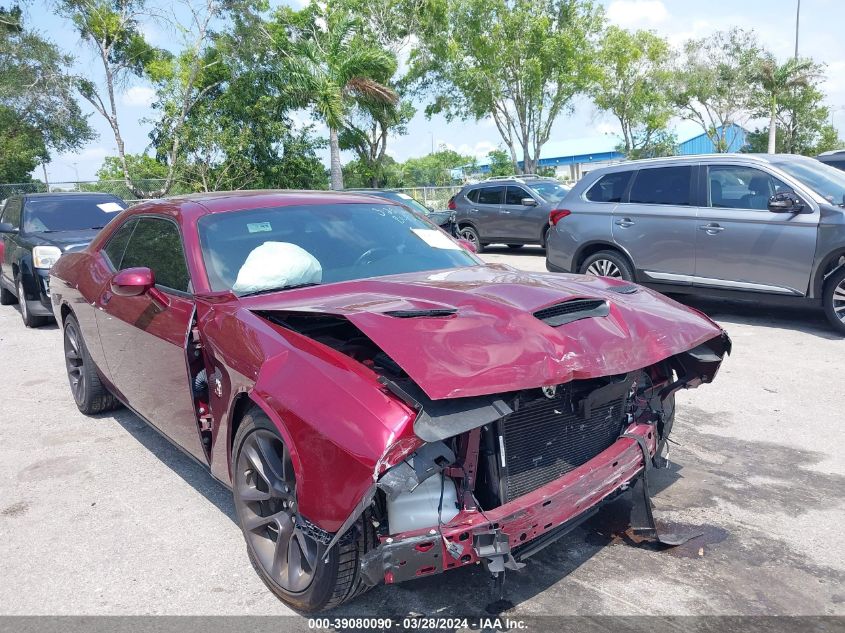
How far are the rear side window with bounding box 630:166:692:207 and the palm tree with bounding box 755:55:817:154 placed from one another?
28.7m

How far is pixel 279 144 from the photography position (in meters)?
25.2

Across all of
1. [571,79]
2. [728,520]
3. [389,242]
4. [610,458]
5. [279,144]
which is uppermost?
[571,79]

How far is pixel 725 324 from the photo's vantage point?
7836 mm

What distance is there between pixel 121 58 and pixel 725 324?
24534 mm

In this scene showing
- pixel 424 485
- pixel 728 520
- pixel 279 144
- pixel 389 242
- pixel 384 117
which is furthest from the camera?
pixel 384 117

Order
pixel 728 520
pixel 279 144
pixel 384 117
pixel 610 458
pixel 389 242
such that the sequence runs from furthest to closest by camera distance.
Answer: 1. pixel 384 117
2. pixel 279 144
3. pixel 389 242
4. pixel 728 520
5. pixel 610 458

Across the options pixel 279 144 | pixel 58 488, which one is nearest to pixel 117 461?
pixel 58 488

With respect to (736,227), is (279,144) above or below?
above

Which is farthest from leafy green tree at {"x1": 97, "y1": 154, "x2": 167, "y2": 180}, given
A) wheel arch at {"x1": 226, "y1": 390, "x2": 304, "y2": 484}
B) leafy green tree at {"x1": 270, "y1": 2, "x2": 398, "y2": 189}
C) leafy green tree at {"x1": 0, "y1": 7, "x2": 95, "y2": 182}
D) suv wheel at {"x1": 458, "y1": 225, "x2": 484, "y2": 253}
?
wheel arch at {"x1": 226, "y1": 390, "x2": 304, "y2": 484}

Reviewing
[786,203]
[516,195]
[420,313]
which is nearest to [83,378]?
[420,313]

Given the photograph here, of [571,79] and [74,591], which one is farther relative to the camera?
[571,79]

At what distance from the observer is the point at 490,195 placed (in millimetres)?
16266

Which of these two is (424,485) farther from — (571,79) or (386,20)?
(386,20)

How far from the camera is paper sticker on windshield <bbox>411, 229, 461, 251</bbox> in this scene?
4359 mm
